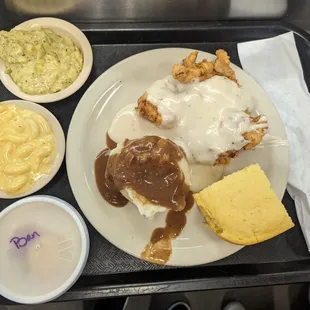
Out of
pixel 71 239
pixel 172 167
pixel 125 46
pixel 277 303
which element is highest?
pixel 125 46

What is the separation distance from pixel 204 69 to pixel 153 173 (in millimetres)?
547

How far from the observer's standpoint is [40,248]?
183cm

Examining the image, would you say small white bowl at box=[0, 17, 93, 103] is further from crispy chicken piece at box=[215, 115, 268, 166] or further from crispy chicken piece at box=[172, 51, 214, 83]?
crispy chicken piece at box=[215, 115, 268, 166]

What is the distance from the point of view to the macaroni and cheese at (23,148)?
1.88 metres

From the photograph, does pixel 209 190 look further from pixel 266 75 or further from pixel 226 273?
pixel 266 75

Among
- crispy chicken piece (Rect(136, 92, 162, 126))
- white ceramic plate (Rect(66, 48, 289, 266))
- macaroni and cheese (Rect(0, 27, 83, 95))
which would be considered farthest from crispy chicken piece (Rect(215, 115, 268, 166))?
macaroni and cheese (Rect(0, 27, 83, 95))

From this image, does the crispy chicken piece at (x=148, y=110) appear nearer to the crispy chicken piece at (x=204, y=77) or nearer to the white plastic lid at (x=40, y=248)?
the crispy chicken piece at (x=204, y=77)

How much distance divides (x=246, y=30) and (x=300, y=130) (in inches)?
24.9

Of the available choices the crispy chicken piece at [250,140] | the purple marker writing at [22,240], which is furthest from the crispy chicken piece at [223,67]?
the purple marker writing at [22,240]

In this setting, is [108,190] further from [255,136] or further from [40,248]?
[255,136]

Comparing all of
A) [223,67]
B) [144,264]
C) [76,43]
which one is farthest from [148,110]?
[144,264]

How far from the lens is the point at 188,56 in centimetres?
200

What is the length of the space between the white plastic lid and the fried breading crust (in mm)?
785

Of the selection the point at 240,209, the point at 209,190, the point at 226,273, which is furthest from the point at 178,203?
the point at 226,273
